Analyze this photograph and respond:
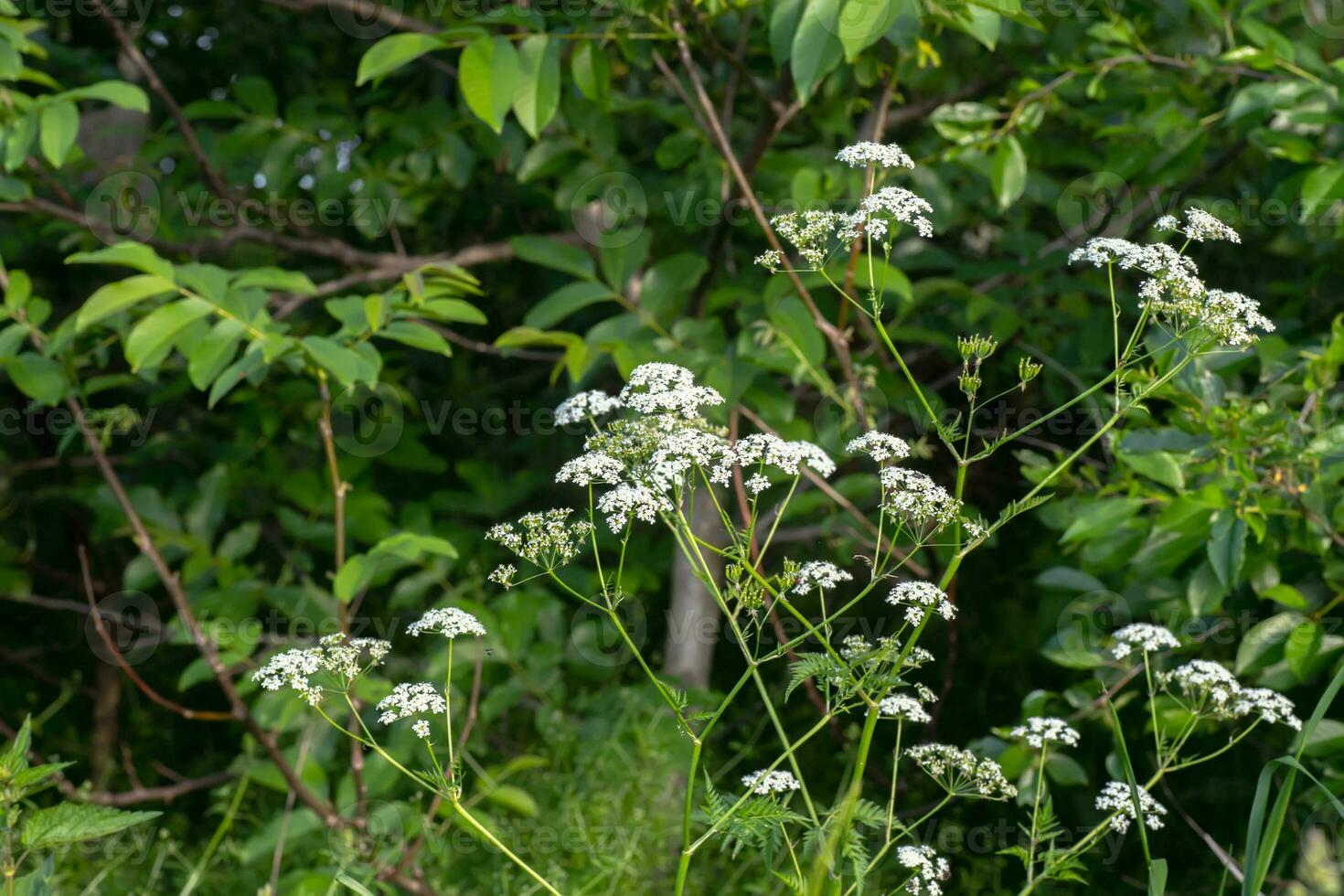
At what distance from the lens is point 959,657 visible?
3.23m

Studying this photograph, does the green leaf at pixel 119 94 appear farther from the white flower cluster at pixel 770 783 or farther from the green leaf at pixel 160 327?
the white flower cluster at pixel 770 783

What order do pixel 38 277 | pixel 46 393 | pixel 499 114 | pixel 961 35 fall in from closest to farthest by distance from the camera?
pixel 499 114 → pixel 46 393 → pixel 961 35 → pixel 38 277

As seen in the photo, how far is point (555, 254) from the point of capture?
2309 mm

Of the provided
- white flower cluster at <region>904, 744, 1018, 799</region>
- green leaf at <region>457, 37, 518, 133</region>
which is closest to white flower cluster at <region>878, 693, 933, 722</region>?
white flower cluster at <region>904, 744, 1018, 799</region>

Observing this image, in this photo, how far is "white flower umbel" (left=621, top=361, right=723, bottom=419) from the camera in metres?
1.19

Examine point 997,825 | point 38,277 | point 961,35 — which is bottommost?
point 997,825

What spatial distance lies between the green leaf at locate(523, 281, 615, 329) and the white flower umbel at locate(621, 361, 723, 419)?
956 mm

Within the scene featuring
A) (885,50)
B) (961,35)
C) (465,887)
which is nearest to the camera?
(885,50)

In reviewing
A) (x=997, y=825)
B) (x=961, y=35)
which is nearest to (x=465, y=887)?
(x=997, y=825)

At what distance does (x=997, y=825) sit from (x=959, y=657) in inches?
25.4

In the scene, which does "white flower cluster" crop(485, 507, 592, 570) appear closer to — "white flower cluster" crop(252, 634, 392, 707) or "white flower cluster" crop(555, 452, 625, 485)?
"white flower cluster" crop(555, 452, 625, 485)

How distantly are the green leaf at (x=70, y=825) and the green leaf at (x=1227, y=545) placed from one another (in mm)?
1389

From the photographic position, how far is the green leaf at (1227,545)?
5.59ft

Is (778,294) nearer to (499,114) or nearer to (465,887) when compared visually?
(499,114)
